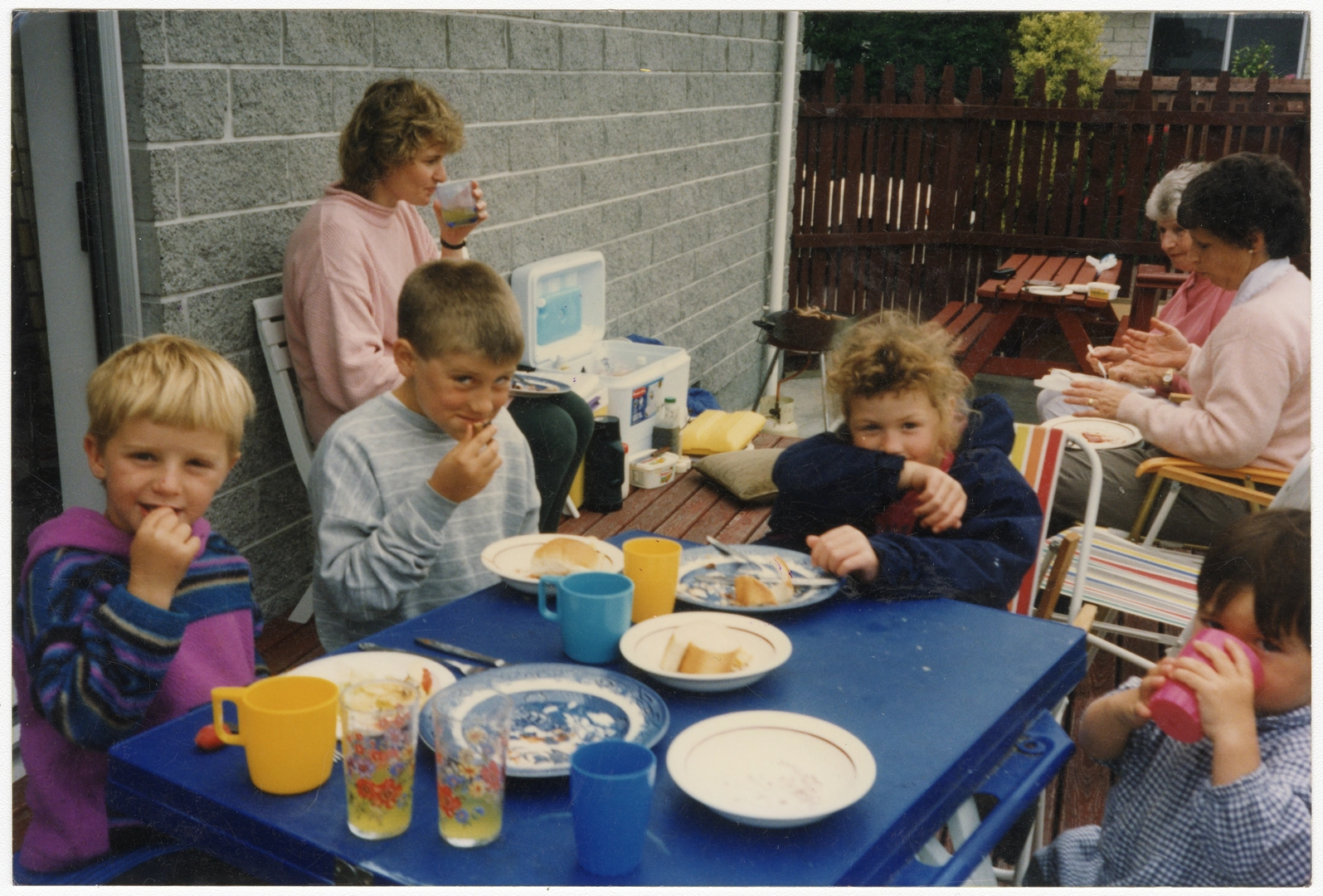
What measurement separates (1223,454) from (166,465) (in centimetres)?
280

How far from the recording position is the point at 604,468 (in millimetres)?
4336

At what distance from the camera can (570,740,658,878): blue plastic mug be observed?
1.02 meters

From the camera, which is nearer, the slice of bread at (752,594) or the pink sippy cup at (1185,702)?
the pink sippy cup at (1185,702)

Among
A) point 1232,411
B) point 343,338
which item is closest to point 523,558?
point 343,338

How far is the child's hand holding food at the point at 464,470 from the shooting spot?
175 centimetres

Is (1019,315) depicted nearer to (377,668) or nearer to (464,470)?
(464,470)

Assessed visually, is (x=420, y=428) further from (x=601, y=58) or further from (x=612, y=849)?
(x=601, y=58)

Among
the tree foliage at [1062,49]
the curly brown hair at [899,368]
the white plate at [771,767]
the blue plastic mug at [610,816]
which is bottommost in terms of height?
the white plate at [771,767]

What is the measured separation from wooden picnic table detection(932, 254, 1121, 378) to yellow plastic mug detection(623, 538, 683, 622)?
4772mm

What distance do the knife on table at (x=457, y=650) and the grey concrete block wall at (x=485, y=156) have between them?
1513mm

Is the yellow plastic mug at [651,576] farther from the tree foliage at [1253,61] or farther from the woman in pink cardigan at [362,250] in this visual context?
the woman in pink cardigan at [362,250]

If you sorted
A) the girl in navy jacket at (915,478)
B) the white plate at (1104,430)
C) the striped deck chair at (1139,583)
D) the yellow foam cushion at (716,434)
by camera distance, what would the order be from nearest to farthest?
Answer: the girl in navy jacket at (915,478)
the striped deck chair at (1139,583)
the white plate at (1104,430)
the yellow foam cushion at (716,434)

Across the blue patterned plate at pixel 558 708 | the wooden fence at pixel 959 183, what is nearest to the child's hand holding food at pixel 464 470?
the blue patterned plate at pixel 558 708

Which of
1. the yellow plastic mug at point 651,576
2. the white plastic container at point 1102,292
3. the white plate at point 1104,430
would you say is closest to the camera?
the yellow plastic mug at point 651,576
